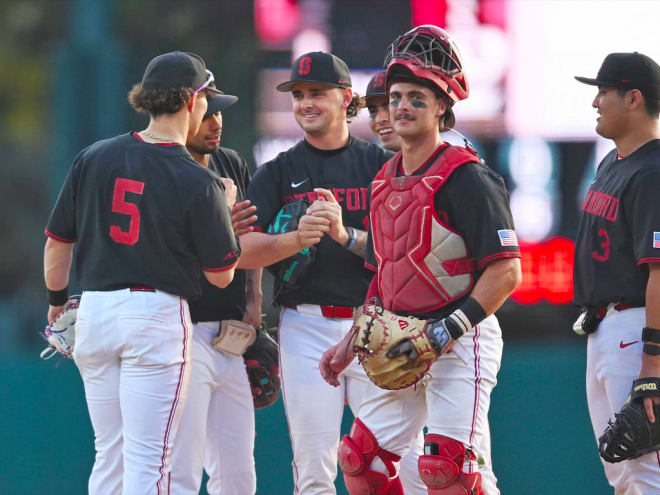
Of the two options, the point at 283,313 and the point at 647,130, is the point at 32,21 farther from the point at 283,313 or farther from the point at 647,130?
the point at 647,130

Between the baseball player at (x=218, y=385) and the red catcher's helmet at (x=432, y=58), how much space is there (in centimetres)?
98

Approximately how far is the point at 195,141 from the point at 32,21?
1000cm

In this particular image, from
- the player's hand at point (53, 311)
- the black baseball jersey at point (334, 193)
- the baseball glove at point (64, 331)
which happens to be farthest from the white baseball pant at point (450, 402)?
the player's hand at point (53, 311)

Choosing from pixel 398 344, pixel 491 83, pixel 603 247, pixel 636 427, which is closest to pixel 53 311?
pixel 398 344

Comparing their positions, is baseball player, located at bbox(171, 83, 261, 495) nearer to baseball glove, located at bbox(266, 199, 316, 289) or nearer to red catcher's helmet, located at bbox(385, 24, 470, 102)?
baseball glove, located at bbox(266, 199, 316, 289)

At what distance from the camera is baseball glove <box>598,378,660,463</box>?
4082mm

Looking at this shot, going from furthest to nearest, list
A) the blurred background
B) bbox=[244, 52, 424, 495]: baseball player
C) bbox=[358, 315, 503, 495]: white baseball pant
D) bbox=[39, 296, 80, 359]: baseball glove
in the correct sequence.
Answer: the blurred background
bbox=[244, 52, 424, 495]: baseball player
bbox=[39, 296, 80, 359]: baseball glove
bbox=[358, 315, 503, 495]: white baseball pant

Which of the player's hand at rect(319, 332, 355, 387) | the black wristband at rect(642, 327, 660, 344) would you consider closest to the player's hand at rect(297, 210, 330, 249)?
the player's hand at rect(319, 332, 355, 387)

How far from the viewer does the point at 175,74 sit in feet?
14.4

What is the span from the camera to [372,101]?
18.0ft

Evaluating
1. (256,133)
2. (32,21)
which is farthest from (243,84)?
(32,21)

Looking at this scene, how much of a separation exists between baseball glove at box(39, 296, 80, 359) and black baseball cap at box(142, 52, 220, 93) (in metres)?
0.99

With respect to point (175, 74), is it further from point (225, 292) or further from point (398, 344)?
point (398, 344)

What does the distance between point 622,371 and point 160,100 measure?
1979mm
